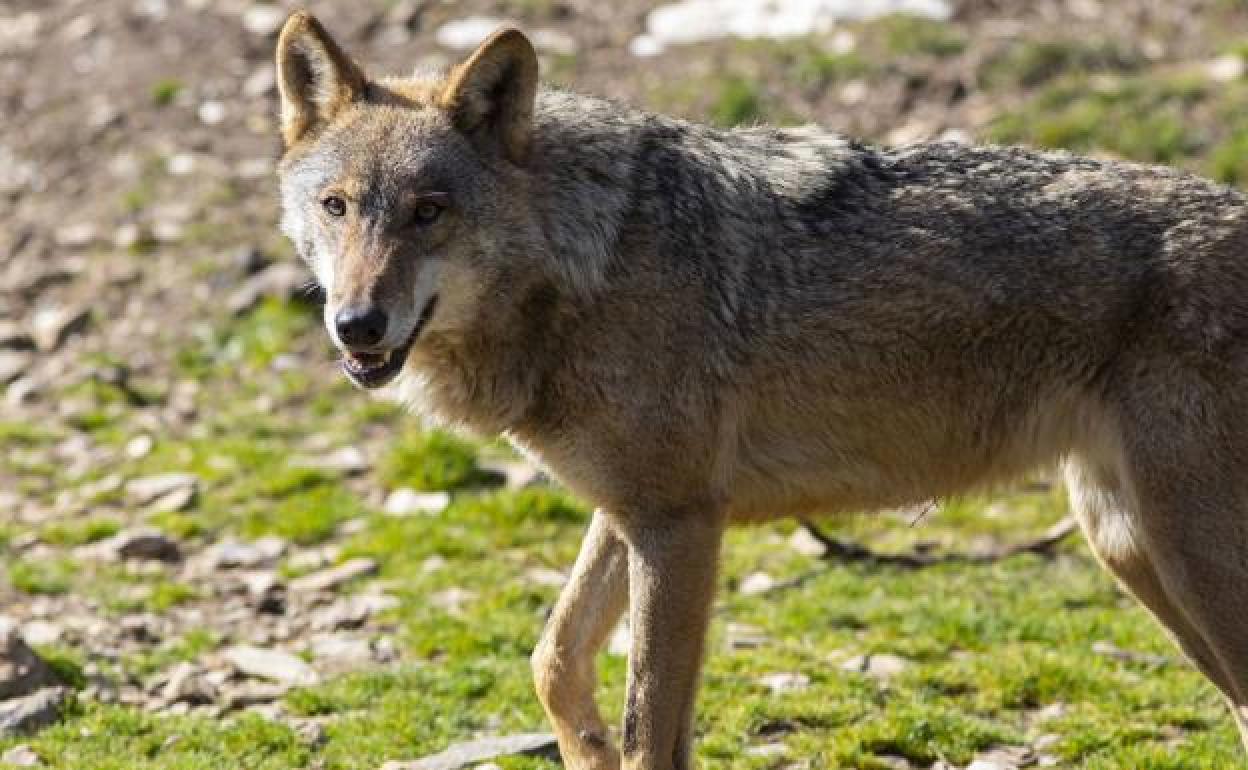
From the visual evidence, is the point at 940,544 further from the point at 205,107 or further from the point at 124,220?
the point at 205,107

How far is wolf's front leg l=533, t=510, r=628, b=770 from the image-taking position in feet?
21.5

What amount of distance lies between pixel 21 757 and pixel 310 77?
2.81m

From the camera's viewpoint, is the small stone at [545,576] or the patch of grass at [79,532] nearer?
the small stone at [545,576]

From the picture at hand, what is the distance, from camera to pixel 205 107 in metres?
15.2

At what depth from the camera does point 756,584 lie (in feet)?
29.6

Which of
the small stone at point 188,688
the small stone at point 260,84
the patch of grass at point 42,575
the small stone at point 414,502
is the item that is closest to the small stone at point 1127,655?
the small stone at point 414,502

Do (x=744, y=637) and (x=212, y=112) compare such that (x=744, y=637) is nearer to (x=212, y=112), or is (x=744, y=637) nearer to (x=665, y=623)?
(x=665, y=623)

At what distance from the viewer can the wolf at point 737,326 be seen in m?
5.95

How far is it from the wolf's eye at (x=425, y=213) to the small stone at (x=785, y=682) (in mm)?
2733

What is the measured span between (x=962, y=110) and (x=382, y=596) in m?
6.60

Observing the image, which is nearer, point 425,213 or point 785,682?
Result: point 425,213

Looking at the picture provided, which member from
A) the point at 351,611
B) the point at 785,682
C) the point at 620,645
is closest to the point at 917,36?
the point at 620,645

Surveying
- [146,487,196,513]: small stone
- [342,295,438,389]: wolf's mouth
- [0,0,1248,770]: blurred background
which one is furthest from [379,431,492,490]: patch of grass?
[342,295,438,389]: wolf's mouth

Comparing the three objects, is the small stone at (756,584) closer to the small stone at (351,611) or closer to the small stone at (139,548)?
the small stone at (351,611)
